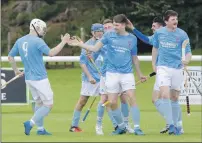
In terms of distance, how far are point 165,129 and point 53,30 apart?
30.6 m

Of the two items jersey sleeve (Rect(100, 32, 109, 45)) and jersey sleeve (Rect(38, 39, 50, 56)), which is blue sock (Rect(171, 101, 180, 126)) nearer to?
jersey sleeve (Rect(100, 32, 109, 45))

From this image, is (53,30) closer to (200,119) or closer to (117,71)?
(200,119)

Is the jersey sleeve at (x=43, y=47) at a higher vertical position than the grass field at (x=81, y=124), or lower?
higher

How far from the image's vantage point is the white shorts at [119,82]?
48.1 ft

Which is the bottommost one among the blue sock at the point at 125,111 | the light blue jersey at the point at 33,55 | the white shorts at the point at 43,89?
the blue sock at the point at 125,111

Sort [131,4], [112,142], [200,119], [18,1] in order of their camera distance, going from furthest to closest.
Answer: [18,1] → [131,4] → [200,119] → [112,142]

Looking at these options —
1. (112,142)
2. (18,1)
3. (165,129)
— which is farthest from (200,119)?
(18,1)

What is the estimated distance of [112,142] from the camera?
512 inches

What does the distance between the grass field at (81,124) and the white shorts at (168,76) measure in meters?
0.90

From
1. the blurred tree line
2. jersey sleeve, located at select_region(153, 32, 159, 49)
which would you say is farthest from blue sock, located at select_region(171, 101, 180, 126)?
the blurred tree line

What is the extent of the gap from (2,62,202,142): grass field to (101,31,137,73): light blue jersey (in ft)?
3.85

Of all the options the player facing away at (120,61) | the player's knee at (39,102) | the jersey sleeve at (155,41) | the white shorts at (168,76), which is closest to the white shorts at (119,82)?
the player facing away at (120,61)

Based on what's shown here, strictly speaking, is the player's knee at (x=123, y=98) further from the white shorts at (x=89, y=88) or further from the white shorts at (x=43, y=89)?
the white shorts at (x=43, y=89)

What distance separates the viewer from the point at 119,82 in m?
14.7
